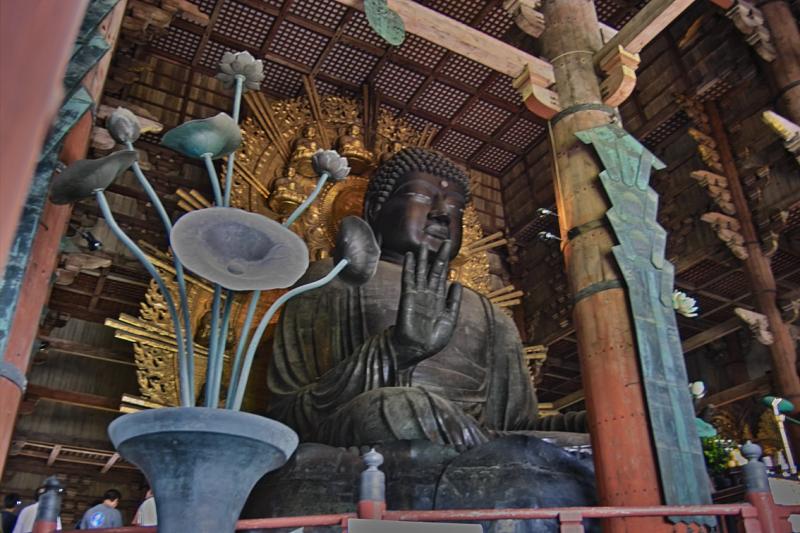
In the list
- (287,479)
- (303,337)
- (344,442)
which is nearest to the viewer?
(287,479)

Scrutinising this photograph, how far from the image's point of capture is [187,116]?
6.16 meters

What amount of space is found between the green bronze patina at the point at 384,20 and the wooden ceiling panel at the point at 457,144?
3297mm

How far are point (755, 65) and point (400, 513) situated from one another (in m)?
5.58

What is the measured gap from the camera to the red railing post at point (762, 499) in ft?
6.60

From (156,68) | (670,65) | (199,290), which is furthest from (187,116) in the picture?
(670,65)

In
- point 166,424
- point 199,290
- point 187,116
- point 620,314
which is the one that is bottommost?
point 166,424

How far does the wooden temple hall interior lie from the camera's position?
8.36 feet

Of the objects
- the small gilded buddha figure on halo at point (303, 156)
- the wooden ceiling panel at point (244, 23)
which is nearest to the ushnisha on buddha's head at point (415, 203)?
the small gilded buddha figure on halo at point (303, 156)

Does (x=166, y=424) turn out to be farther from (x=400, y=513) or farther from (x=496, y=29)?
(x=496, y=29)

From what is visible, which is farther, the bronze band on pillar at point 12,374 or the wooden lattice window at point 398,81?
the wooden lattice window at point 398,81

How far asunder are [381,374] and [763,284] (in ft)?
12.6

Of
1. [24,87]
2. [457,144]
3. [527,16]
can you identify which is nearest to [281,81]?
[457,144]

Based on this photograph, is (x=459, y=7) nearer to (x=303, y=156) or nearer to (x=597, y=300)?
(x=303, y=156)

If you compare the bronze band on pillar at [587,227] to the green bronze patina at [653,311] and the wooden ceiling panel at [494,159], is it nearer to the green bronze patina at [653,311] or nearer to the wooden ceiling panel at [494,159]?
the green bronze patina at [653,311]
